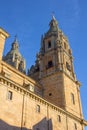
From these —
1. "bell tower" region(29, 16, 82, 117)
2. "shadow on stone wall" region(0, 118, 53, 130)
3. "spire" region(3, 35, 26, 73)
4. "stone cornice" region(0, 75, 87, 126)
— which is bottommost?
"shadow on stone wall" region(0, 118, 53, 130)

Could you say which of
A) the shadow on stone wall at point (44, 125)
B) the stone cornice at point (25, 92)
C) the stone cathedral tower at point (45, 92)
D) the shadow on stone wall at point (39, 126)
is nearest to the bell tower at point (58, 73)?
the stone cathedral tower at point (45, 92)

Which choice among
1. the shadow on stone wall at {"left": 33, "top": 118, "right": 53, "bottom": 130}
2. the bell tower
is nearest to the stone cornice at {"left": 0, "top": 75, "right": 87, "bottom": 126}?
the bell tower

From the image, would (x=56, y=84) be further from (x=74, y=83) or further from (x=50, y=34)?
(x=50, y=34)

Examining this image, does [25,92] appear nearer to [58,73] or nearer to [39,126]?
[39,126]

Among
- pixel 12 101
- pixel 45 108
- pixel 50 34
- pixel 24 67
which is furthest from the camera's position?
pixel 24 67

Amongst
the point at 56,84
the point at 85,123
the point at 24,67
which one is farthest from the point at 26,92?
the point at 24,67

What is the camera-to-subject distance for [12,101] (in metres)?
22.5

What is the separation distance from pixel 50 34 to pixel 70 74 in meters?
9.69

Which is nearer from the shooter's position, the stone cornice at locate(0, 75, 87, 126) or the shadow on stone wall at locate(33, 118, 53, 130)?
the stone cornice at locate(0, 75, 87, 126)

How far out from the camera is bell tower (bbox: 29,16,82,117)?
3319 centimetres

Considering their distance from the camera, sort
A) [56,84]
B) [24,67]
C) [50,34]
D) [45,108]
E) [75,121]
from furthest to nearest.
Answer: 1. [24,67]
2. [50,34]
3. [56,84]
4. [75,121]
5. [45,108]

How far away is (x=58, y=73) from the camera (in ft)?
114

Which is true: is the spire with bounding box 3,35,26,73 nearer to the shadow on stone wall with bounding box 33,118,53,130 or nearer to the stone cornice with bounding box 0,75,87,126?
the stone cornice with bounding box 0,75,87,126

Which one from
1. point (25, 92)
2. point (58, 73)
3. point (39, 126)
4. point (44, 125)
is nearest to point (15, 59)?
point (58, 73)
